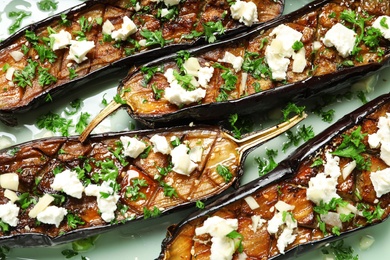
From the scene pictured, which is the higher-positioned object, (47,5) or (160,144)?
(47,5)

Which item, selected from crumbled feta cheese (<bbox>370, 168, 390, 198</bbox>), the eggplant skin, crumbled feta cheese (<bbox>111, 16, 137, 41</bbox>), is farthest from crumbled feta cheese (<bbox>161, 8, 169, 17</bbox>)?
crumbled feta cheese (<bbox>370, 168, 390, 198</bbox>)

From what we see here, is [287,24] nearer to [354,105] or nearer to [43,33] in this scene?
[354,105]

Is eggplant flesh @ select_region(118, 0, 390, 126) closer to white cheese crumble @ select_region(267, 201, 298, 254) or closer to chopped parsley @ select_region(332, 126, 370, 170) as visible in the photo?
chopped parsley @ select_region(332, 126, 370, 170)

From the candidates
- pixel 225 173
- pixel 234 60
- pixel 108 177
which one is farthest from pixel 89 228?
pixel 234 60

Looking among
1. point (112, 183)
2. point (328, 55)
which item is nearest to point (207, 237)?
point (112, 183)

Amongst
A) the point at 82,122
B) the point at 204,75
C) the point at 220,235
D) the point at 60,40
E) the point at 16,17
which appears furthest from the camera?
the point at 16,17

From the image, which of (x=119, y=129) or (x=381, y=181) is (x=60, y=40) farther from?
(x=381, y=181)
